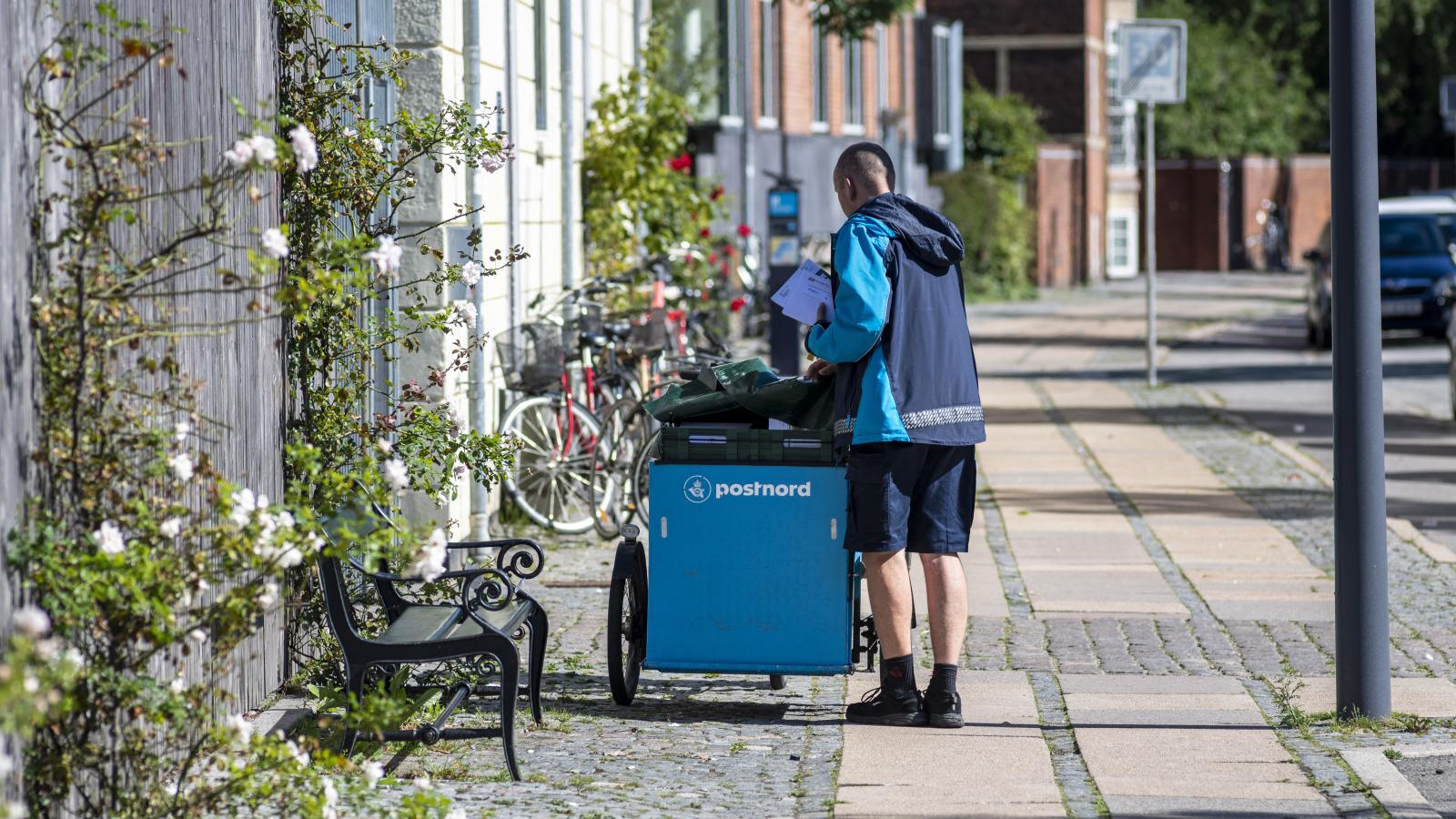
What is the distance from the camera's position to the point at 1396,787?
526 cm

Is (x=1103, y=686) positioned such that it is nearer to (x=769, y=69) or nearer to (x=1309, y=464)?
(x=1309, y=464)

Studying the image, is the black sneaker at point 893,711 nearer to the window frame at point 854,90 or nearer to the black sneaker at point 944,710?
the black sneaker at point 944,710

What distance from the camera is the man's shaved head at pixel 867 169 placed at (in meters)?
6.05

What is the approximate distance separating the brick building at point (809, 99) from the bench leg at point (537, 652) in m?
13.5

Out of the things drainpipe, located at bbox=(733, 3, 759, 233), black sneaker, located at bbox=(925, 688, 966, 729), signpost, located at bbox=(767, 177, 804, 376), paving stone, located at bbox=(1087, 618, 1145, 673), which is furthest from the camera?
drainpipe, located at bbox=(733, 3, 759, 233)

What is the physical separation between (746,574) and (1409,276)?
19.6 meters

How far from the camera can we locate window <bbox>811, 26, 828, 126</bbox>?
2922 cm

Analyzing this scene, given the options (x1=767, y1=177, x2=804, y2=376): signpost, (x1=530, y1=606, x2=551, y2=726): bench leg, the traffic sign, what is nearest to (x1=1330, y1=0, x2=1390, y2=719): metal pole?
(x1=530, y1=606, x2=551, y2=726): bench leg

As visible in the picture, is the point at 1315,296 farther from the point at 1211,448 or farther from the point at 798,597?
the point at 798,597

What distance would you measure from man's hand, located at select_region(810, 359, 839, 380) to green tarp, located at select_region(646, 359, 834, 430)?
0.03 m

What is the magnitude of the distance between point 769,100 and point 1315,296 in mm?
7610

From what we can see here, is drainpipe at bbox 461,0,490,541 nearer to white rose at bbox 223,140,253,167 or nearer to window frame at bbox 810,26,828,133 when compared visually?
white rose at bbox 223,140,253,167

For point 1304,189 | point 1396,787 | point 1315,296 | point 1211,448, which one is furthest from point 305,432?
point 1304,189

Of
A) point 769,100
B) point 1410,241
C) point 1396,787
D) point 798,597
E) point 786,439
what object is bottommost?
point 1396,787
